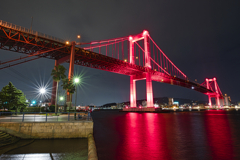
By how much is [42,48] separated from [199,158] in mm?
34740

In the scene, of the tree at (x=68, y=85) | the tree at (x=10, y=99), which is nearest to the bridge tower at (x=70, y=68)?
the tree at (x=68, y=85)

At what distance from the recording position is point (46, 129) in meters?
10.9

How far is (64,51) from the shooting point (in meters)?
34.2

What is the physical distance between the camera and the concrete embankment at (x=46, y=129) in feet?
35.2

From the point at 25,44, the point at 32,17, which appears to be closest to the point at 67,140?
the point at 25,44

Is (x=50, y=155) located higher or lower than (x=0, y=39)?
lower

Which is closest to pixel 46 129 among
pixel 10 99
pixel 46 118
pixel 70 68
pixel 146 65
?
pixel 46 118

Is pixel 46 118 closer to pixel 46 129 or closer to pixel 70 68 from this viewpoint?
pixel 46 129

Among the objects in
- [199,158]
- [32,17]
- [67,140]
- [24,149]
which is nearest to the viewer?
[199,158]

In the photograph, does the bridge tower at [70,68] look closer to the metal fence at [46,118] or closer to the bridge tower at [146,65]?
the metal fence at [46,118]

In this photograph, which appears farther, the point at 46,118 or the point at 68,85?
the point at 68,85

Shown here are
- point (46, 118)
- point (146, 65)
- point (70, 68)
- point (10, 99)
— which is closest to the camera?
point (46, 118)

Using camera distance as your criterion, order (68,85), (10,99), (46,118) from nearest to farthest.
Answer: (46,118) < (10,99) < (68,85)

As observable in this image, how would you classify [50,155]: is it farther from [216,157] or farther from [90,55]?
[90,55]
